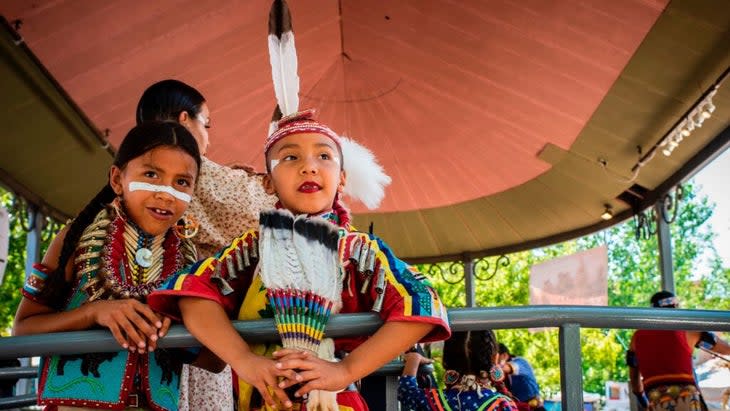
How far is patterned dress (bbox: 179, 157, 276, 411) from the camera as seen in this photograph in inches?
83.0

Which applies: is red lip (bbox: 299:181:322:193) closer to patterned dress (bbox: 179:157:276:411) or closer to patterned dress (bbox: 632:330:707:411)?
patterned dress (bbox: 179:157:276:411)

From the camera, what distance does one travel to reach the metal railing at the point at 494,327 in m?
1.29

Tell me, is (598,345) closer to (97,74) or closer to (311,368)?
(97,74)

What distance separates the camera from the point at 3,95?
4.13 metres

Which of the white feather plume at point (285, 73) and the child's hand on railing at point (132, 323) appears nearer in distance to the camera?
the child's hand on railing at point (132, 323)

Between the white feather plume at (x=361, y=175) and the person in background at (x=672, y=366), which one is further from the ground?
the white feather plume at (x=361, y=175)

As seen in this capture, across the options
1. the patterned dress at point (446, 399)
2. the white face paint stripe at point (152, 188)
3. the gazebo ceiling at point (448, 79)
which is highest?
the gazebo ceiling at point (448, 79)

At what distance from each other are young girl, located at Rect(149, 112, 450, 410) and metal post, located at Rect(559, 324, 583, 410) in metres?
0.21

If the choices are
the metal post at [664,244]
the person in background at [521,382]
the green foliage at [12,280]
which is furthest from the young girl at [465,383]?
the green foliage at [12,280]

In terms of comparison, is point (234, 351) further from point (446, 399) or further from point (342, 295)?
point (446, 399)

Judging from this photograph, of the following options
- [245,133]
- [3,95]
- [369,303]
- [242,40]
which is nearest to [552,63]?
[242,40]

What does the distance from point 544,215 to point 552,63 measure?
2708 mm

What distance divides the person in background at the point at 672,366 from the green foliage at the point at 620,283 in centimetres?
1376

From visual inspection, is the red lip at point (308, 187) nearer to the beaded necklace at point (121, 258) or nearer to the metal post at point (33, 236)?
the beaded necklace at point (121, 258)
